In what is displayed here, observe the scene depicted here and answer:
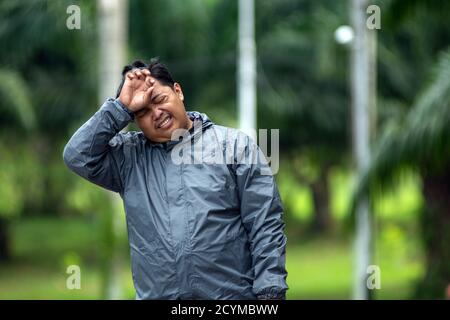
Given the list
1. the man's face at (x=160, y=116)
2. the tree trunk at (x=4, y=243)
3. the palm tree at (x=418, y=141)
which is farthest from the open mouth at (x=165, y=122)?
the tree trunk at (x=4, y=243)

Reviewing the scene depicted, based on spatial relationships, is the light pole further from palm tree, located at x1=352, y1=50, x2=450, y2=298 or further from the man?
the man

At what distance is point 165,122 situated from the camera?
13.6ft

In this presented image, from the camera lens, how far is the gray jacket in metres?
3.98

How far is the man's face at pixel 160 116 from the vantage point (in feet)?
13.6

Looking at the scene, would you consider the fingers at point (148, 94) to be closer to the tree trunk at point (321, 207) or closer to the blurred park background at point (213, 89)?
the blurred park background at point (213, 89)

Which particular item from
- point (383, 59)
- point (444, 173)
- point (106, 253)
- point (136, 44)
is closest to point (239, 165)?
point (106, 253)

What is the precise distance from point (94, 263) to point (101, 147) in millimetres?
27531

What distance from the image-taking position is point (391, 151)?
940 cm

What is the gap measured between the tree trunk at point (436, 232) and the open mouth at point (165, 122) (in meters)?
13.0

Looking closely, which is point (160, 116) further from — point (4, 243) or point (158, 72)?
point (4, 243)

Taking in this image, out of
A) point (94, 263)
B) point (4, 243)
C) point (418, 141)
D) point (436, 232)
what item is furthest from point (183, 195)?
point (94, 263)

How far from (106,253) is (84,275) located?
1553 cm

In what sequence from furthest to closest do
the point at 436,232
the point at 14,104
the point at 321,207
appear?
the point at 321,207 < the point at 14,104 < the point at 436,232

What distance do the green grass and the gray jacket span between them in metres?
18.9
